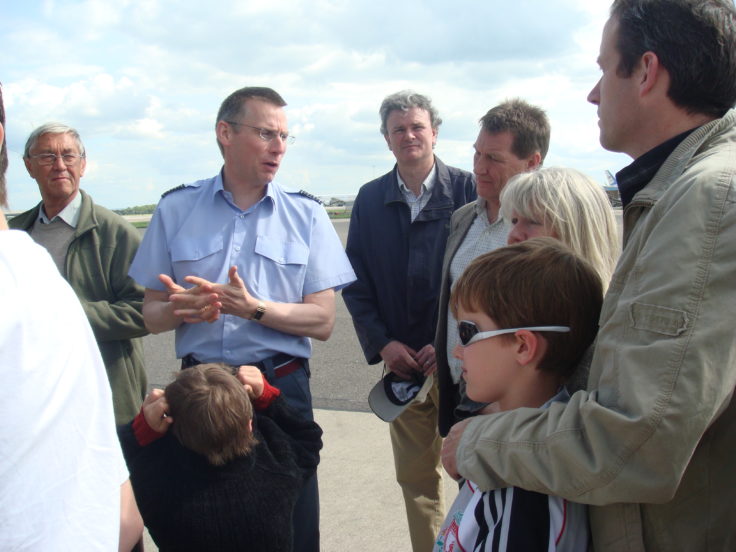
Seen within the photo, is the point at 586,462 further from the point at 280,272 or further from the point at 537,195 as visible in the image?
the point at 280,272

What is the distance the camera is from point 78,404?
1020 millimetres

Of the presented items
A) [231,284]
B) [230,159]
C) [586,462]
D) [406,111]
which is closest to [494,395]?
[586,462]

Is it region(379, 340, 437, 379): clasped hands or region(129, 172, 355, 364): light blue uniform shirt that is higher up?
region(129, 172, 355, 364): light blue uniform shirt

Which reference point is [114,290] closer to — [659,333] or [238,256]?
[238,256]

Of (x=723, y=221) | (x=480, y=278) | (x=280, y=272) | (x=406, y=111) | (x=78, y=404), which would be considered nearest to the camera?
(x=78, y=404)

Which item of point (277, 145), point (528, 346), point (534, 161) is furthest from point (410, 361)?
point (528, 346)

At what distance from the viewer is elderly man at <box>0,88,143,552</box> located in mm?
927

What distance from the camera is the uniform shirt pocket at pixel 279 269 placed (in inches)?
106

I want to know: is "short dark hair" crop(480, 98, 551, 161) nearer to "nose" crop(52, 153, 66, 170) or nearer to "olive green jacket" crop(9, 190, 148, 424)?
"olive green jacket" crop(9, 190, 148, 424)

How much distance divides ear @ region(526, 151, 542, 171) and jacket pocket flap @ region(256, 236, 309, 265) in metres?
1.14

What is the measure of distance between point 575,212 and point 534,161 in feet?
3.58

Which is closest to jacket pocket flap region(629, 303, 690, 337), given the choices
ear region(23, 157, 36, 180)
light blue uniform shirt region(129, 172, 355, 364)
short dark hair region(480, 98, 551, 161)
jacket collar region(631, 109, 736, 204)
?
jacket collar region(631, 109, 736, 204)

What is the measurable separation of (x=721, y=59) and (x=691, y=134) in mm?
168

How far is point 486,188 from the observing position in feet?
9.62
